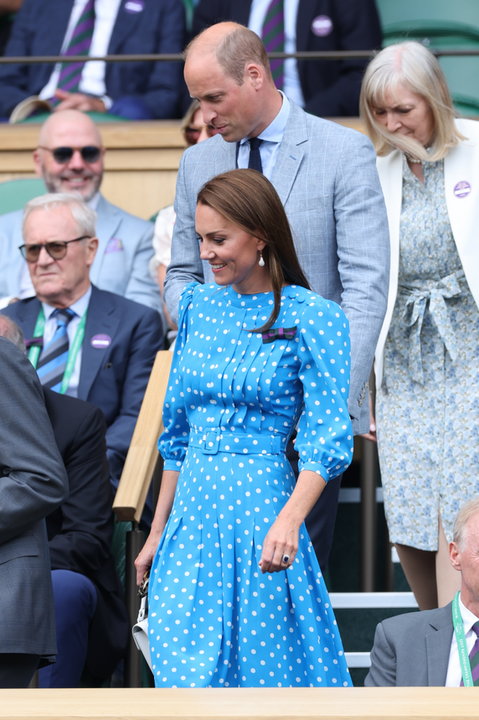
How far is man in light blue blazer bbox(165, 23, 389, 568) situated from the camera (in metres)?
3.80

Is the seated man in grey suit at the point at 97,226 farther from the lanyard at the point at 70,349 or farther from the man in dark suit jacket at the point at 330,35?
the man in dark suit jacket at the point at 330,35

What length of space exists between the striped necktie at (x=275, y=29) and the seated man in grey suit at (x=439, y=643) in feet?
15.7

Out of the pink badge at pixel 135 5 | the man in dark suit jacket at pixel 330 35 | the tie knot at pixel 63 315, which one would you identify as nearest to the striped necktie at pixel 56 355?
the tie knot at pixel 63 315

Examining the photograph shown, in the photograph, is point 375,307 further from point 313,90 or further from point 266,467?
point 313,90

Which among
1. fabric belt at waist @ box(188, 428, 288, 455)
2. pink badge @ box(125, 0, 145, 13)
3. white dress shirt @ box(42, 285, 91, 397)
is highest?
pink badge @ box(125, 0, 145, 13)

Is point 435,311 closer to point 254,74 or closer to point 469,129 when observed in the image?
point 469,129

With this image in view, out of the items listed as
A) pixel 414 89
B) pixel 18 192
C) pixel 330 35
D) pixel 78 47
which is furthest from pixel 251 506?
pixel 78 47

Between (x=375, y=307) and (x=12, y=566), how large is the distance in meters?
1.11

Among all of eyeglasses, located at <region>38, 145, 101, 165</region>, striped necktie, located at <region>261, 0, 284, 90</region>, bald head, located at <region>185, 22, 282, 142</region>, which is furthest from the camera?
striped necktie, located at <region>261, 0, 284, 90</region>

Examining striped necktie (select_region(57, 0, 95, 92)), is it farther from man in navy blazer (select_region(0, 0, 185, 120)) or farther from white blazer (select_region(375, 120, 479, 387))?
white blazer (select_region(375, 120, 479, 387))

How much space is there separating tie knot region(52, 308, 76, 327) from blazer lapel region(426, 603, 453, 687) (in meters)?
2.53

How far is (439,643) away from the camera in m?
3.45

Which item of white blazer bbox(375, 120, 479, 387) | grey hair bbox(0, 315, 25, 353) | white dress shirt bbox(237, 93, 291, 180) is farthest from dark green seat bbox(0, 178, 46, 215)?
white dress shirt bbox(237, 93, 291, 180)

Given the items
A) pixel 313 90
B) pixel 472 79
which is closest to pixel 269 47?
pixel 313 90
